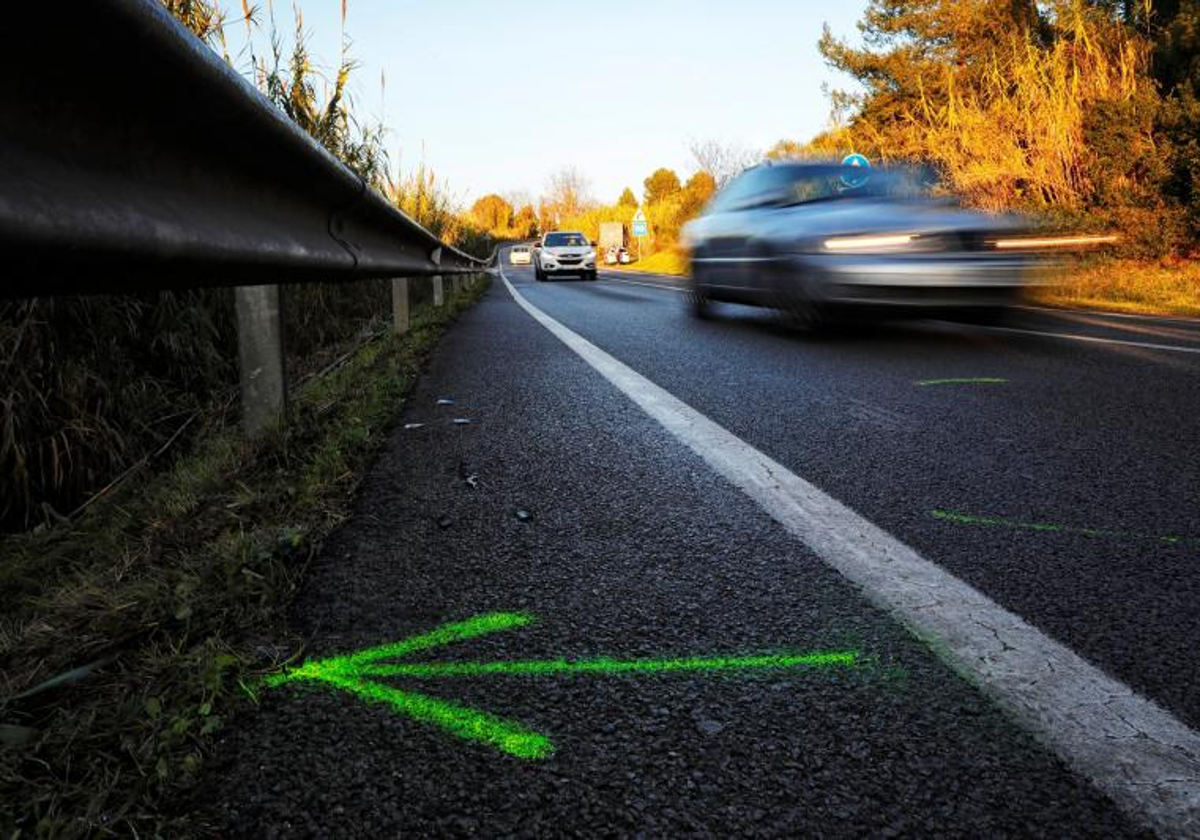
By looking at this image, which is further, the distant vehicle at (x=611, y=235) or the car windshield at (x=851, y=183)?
the distant vehicle at (x=611, y=235)

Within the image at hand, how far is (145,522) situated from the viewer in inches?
97.1

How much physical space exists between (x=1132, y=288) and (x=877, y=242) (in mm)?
9502

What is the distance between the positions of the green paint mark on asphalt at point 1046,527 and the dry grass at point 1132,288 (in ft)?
31.4

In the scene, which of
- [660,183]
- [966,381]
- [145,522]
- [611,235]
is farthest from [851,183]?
[660,183]

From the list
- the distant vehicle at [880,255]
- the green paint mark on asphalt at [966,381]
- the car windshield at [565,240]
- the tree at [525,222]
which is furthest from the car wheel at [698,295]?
the tree at [525,222]

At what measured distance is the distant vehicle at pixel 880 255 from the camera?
5.95m

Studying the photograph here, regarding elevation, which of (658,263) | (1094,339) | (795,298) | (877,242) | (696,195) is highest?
(696,195)

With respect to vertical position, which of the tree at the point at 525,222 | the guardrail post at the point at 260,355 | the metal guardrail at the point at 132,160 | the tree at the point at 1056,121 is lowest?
the guardrail post at the point at 260,355

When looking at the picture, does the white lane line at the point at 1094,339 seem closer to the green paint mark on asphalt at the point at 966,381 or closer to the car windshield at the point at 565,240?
the green paint mark on asphalt at the point at 966,381

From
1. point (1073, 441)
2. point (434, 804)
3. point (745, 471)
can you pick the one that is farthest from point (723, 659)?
point (1073, 441)

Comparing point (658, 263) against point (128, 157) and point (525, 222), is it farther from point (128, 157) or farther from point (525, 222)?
point (525, 222)

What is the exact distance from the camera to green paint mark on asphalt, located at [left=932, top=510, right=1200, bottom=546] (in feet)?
6.49

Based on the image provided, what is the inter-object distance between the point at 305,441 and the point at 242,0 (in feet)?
12.4

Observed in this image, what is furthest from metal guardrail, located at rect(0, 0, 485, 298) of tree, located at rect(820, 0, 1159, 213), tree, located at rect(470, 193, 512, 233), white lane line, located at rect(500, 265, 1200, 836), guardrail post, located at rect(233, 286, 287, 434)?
tree, located at rect(470, 193, 512, 233)
